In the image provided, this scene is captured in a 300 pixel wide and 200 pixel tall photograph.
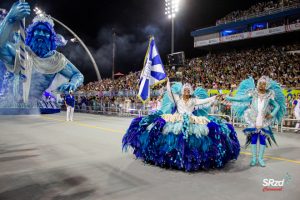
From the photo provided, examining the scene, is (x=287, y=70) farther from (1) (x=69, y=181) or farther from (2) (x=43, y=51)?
(1) (x=69, y=181)

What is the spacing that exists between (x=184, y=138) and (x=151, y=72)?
281cm

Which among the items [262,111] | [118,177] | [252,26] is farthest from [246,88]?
[252,26]

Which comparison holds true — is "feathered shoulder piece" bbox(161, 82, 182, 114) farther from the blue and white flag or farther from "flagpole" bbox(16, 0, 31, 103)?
"flagpole" bbox(16, 0, 31, 103)

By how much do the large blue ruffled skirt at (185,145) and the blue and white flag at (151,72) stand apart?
68.2 inches

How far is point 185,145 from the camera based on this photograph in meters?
5.91

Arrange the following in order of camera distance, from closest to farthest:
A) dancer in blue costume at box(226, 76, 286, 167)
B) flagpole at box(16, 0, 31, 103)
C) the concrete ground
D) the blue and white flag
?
the concrete ground, dancer in blue costume at box(226, 76, 286, 167), the blue and white flag, flagpole at box(16, 0, 31, 103)

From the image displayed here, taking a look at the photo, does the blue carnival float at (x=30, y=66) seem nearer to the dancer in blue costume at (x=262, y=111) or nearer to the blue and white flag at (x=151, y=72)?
the blue and white flag at (x=151, y=72)

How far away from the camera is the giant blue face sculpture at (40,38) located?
19.0 m

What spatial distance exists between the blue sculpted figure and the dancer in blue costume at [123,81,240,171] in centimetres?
1340

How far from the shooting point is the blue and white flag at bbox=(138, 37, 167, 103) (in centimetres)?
812

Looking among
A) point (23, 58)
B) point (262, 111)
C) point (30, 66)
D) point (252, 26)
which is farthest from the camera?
point (252, 26)

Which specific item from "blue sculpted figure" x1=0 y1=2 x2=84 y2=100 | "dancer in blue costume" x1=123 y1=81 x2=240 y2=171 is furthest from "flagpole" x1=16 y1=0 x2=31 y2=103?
"dancer in blue costume" x1=123 y1=81 x2=240 y2=171

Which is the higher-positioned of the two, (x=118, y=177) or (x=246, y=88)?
(x=246, y=88)

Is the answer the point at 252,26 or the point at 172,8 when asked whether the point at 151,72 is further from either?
the point at 252,26
